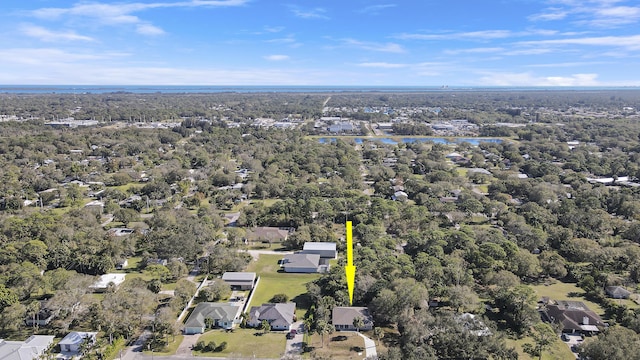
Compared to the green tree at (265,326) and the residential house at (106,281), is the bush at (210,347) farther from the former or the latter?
the residential house at (106,281)

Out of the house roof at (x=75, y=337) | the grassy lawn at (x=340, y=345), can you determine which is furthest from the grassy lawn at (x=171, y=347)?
the grassy lawn at (x=340, y=345)

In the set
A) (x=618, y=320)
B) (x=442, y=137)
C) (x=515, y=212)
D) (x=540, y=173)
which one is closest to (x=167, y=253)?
(x=618, y=320)

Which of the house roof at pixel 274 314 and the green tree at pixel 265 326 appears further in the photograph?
the house roof at pixel 274 314

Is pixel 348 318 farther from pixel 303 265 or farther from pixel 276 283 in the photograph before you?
pixel 303 265

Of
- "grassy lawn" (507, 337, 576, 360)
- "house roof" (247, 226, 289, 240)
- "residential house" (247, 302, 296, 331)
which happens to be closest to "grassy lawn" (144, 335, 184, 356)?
"residential house" (247, 302, 296, 331)

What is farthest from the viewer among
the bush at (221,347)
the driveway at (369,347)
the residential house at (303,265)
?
the residential house at (303,265)

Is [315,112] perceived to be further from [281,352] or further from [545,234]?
[281,352]

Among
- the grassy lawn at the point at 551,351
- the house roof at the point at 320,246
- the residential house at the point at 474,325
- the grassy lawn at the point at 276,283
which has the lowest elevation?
the grassy lawn at the point at 551,351
